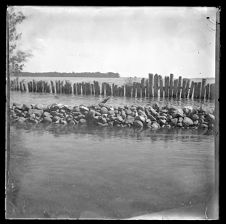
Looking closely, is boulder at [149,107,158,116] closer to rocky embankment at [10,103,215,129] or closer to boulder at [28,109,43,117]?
rocky embankment at [10,103,215,129]

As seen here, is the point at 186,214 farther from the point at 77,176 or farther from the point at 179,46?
the point at 179,46

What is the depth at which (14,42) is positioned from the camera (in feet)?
9.83

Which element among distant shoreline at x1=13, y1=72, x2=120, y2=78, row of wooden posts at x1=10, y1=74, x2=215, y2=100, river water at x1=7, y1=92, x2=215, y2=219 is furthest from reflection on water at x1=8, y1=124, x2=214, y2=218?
distant shoreline at x1=13, y1=72, x2=120, y2=78

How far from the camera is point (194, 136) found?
304 centimetres

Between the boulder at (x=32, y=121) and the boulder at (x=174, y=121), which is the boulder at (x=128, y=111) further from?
the boulder at (x=32, y=121)

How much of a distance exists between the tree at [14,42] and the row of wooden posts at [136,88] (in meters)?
0.12

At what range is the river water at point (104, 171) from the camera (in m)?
2.93

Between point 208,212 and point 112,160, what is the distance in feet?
2.83

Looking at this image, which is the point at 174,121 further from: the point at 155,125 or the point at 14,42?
the point at 14,42

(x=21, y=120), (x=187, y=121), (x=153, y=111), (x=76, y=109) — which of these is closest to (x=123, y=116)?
(x=153, y=111)

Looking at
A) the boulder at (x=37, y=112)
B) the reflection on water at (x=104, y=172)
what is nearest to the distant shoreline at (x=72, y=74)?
the boulder at (x=37, y=112)

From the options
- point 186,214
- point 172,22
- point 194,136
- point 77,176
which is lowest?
point 186,214

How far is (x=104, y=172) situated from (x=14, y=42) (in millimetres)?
1245

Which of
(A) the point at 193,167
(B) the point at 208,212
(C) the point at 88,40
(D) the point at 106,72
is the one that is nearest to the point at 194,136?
(A) the point at 193,167
